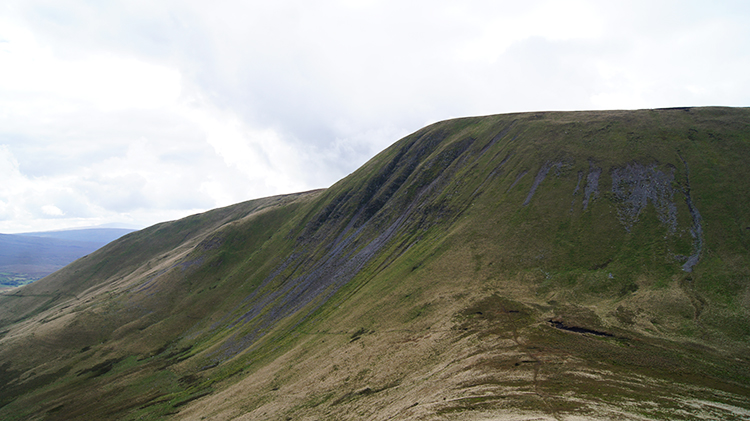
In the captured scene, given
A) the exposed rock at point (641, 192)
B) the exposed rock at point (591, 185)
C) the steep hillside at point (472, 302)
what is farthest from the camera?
the exposed rock at point (591, 185)

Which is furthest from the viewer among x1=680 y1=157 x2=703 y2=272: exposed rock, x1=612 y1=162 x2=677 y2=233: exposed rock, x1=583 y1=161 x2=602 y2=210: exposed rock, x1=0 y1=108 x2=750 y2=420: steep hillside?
x1=583 y1=161 x2=602 y2=210: exposed rock

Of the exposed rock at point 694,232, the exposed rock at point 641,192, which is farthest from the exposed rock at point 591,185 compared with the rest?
the exposed rock at point 694,232

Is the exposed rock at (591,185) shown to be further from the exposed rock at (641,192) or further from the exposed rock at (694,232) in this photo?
the exposed rock at (694,232)

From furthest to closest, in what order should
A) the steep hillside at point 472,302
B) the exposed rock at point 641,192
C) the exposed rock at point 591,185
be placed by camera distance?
the exposed rock at point 591,185
the exposed rock at point 641,192
the steep hillside at point 472,302

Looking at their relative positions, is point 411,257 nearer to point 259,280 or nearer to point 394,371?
point 394,371

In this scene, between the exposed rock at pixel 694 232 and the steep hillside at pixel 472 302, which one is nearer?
the steep hillside at pixel 472 302

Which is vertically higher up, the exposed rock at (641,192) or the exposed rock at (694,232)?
the exposed rock at (641,192)

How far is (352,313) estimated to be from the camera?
7606 cm

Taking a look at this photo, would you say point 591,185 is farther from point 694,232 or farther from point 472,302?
point 472,302

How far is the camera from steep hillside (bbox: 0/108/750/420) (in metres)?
37.5

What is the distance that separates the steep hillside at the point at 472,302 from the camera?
37531 millimetres

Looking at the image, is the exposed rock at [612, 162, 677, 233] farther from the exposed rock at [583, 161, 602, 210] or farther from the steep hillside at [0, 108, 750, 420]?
the exposed rock at [583, 161, 602, 210]

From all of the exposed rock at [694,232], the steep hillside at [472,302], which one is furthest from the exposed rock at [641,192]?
the exposed rock at [694,232]

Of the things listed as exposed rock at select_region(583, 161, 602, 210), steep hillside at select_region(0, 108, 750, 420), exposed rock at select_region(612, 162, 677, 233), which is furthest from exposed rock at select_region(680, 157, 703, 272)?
exposed rock at select_region(583, 161, 602, 210)
